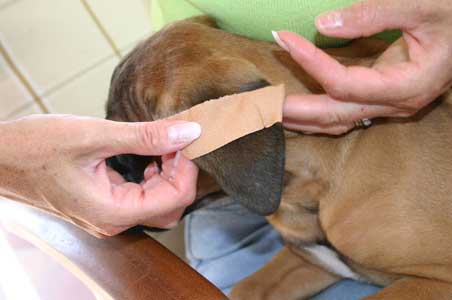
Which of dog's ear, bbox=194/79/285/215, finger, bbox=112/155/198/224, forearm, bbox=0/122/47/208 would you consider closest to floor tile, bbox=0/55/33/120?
forearm, bbox=0/122/47/208

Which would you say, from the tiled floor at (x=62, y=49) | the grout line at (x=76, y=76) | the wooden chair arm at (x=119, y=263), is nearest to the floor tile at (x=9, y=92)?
the tiled floor at (x=62, y=49)

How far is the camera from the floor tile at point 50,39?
2.72 meters

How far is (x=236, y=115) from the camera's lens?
0.95 metres

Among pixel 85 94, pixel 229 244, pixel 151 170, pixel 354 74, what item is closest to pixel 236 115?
pixel 354 74

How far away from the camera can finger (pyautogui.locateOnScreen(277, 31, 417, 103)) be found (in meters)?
0.93

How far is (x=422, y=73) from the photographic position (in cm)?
93

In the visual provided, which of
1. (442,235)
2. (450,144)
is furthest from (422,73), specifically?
(442,235)

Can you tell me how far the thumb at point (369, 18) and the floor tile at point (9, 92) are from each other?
225cm

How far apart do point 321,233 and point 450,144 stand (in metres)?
0.35

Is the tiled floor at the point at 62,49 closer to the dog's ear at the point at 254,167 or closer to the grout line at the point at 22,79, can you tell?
the grout line at the point at 22,79

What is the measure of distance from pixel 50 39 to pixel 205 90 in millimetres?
2044

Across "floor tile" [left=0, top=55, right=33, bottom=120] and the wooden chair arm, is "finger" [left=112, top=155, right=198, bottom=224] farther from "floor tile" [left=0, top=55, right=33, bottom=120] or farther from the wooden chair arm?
"floor tile" [left=0, top=55, right=33, bottom=120]

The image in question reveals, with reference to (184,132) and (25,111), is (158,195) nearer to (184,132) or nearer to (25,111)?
(184,132)

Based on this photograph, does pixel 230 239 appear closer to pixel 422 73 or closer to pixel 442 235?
pixel 442 235
